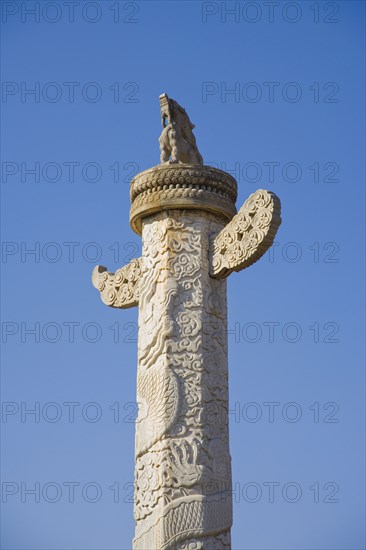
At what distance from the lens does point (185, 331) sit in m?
6.76

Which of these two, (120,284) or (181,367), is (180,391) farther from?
(120,284)

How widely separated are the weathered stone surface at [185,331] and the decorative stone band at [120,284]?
48 millimetres

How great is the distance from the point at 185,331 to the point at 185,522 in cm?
139

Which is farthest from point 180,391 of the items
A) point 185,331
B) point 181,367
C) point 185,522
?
point 185,522

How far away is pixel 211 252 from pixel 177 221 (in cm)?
37

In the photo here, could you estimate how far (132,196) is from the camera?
7430 mm

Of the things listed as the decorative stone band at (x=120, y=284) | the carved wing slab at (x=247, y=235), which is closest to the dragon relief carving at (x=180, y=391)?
the carved wing slab at (x=247, y=235)

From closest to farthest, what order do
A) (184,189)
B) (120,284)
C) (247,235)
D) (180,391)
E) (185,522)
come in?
1. (185,522)
2. (180,391)
3. (247,235)
4. (184,189)
5. (120,284)

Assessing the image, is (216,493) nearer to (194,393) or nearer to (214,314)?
(194,393)

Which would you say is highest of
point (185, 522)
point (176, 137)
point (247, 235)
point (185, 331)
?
point (176, 137)

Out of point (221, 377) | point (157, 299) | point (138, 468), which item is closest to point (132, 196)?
point (157, 299)

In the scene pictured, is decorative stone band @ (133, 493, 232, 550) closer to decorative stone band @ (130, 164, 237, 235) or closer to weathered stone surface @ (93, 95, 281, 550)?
weathered stone surface @ (93, 95, 281, 550)

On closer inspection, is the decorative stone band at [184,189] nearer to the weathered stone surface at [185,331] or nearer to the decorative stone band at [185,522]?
the weathered stone surface at [185,331]

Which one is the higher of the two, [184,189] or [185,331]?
[184,189]
